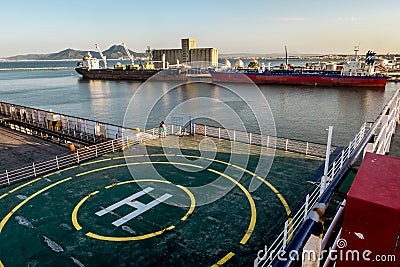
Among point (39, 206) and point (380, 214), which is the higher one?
point (380, 214)

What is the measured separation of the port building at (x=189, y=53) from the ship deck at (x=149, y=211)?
5862 inches

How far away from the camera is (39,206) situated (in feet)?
39.6

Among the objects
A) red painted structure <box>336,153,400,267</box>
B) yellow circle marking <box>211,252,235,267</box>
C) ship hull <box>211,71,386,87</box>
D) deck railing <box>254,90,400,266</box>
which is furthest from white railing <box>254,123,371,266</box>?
ship hull <box>211,71,386,87</box>

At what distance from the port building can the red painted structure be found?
523 feet

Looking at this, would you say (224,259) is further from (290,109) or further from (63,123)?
(290,109)

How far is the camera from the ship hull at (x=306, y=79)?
250 feet

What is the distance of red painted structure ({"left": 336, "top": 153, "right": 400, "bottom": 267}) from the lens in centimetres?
368

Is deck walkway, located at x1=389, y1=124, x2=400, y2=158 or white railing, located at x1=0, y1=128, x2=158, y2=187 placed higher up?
deck walkway, located at x1=389, y1=124, x2=400, y2=158

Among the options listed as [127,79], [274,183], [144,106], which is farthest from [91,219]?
[127,79]

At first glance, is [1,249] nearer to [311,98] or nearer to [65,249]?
[65,249]

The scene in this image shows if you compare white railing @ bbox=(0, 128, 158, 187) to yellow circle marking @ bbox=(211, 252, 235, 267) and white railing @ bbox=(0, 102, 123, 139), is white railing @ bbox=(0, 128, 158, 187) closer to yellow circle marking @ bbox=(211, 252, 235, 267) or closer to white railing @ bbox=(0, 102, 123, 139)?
white railing @ bbox=(0, 102, 123, 139)

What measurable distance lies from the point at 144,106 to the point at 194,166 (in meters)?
46.4

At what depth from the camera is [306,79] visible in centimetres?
8475

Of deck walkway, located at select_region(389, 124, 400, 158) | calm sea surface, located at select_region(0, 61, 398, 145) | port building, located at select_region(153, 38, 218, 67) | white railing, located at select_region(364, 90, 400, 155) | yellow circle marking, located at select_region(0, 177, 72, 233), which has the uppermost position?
port building, located at select_region(153, 38, 218, 67)
